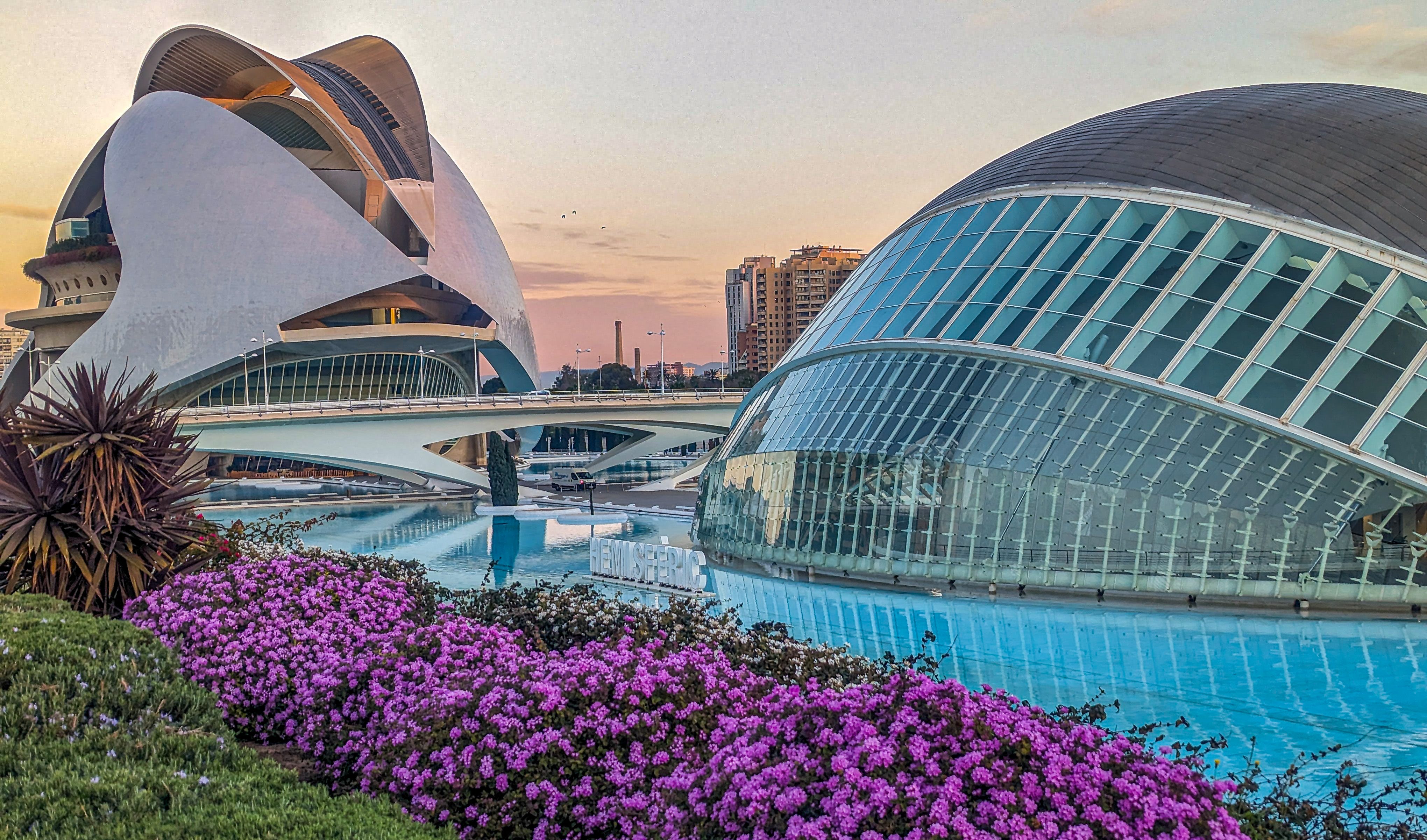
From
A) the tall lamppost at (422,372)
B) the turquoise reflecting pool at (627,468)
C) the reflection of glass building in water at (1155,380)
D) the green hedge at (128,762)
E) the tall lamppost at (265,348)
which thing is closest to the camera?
the green hedge at (128,762)

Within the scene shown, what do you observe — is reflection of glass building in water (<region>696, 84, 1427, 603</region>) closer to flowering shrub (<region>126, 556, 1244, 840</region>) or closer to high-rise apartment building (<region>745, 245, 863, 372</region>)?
flowering shrub (<region>126, 556, 1244, 840</region>)

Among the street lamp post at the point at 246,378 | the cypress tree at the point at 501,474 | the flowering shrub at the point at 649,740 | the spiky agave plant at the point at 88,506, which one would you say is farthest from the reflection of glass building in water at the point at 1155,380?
the street lamp post at the point at 246,378

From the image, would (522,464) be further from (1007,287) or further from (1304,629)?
(1304,629)

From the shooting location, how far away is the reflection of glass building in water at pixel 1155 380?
56.9ft

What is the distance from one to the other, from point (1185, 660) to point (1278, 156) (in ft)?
36.6

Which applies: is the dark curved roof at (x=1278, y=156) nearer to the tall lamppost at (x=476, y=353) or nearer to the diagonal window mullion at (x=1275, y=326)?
the diagonal window mullion at (x=1275, y=326)

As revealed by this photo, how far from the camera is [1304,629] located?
52.8 ft

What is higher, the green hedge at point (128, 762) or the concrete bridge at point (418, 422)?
the concrete bridge at point (418, 422)

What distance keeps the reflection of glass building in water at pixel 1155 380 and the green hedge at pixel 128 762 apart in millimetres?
13625

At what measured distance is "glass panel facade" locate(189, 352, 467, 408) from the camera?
2279 inches

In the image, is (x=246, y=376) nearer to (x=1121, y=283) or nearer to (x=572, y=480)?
(x=572, y=480)

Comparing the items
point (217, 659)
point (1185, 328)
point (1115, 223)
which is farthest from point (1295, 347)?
point (217, 659)

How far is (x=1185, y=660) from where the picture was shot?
1442 cm

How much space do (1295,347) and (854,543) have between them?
8.25m
